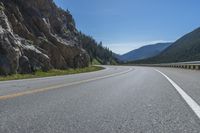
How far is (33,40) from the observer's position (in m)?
43.1

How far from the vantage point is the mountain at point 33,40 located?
29.9 m

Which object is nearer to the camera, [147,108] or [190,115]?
[190,115]

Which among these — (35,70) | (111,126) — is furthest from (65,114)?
(35,70)

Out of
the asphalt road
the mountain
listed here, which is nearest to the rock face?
the mountain

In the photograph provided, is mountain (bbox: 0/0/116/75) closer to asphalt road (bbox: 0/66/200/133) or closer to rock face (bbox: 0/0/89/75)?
A: rock face (bbox: 0/0/89/75)

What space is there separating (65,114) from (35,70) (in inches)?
1118

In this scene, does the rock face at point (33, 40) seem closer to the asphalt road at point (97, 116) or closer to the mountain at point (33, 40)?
the mountain at point (33, 40)

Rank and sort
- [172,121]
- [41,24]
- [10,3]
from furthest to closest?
[41,24], [10,3], [172,121]

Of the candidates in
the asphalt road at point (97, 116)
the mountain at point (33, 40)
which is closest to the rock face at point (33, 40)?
the mountain at point (33, 40)

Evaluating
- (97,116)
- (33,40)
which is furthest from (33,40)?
(97,116)

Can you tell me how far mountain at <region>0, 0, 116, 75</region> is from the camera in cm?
2986

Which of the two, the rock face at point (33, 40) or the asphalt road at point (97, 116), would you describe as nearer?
the asphalt road at point (97, 116)

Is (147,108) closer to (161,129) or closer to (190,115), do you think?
(190,115)

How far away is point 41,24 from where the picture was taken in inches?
1946
